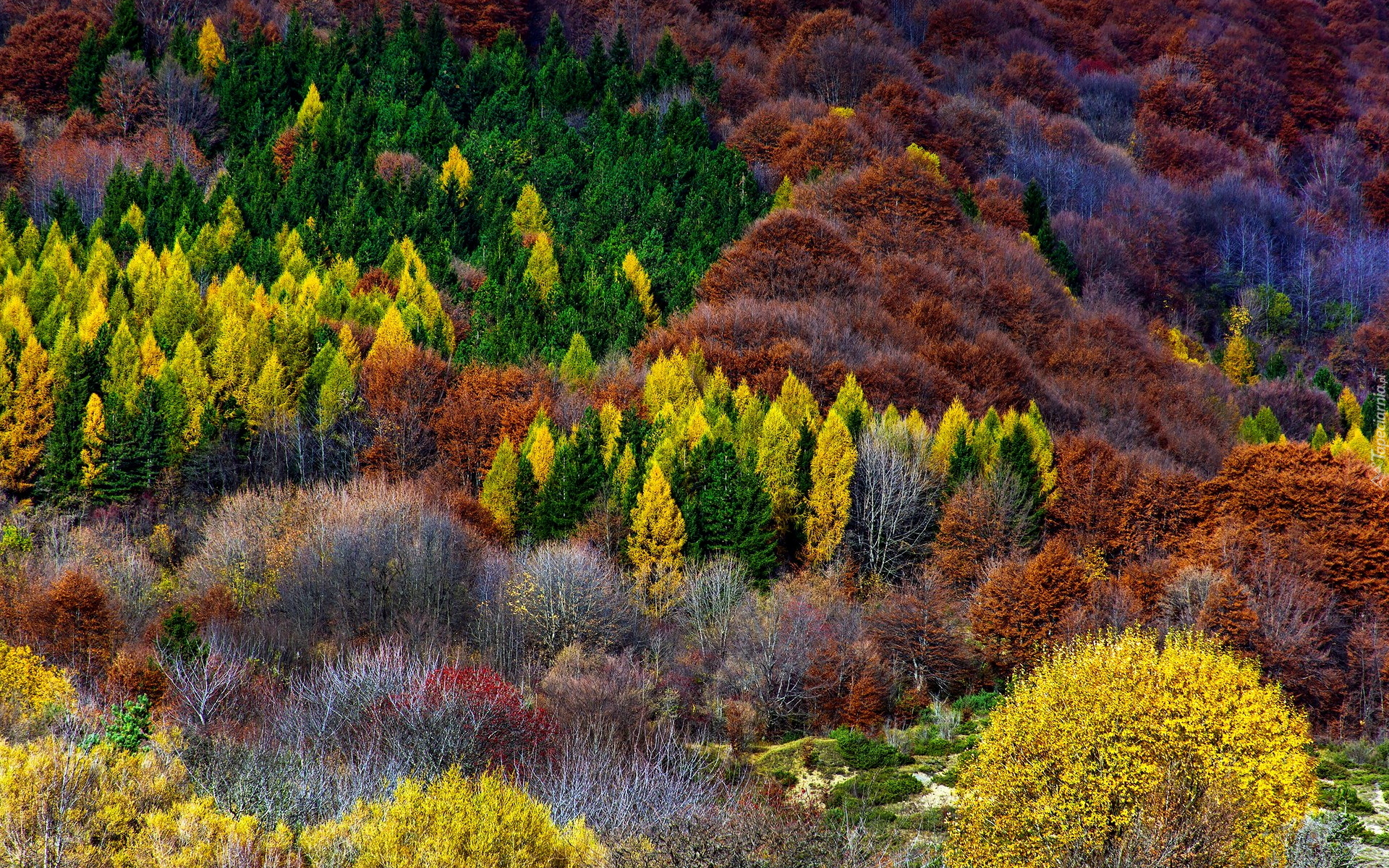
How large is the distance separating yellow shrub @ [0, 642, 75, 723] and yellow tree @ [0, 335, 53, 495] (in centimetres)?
2341

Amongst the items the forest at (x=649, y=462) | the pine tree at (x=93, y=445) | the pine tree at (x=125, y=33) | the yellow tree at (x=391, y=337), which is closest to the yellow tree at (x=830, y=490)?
the forest at (x=649, y=462)

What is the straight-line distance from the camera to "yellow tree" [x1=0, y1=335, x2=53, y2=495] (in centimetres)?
5638

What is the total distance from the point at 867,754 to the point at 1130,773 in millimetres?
12893

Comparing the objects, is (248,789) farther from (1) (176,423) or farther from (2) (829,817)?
(1) (176,423)

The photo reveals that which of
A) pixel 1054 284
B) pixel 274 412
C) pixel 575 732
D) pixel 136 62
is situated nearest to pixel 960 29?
pixel 1054 284

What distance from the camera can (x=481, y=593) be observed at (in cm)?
4881

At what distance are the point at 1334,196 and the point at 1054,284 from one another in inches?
2176

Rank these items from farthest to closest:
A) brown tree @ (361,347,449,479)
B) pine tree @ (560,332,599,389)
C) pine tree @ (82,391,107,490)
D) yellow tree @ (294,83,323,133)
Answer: yellow tree @ (294,83,323,133)
pine tree @ (560,332,599,389)
brown tree @ (361,347,449,479)
pine tree @ (82,391,107,490)

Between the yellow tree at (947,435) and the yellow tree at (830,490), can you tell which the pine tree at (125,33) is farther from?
the yellow tree at (947,435)

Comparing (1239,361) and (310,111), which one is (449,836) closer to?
(310,111)

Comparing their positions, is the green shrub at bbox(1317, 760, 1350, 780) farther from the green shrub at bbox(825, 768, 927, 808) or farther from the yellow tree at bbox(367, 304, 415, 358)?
the yellow tree at bbox(367, 304, 415, 358)

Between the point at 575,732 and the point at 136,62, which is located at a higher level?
the point at 136,62

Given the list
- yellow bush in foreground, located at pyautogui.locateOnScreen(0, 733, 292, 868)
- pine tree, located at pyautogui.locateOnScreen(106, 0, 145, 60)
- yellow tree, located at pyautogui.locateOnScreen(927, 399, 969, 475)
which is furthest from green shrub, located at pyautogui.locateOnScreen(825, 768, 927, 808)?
pine tree, located at pyautogui.locateOnScreen(106, 0, 145, 60)

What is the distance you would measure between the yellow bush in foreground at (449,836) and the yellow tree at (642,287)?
53099 millimetres
